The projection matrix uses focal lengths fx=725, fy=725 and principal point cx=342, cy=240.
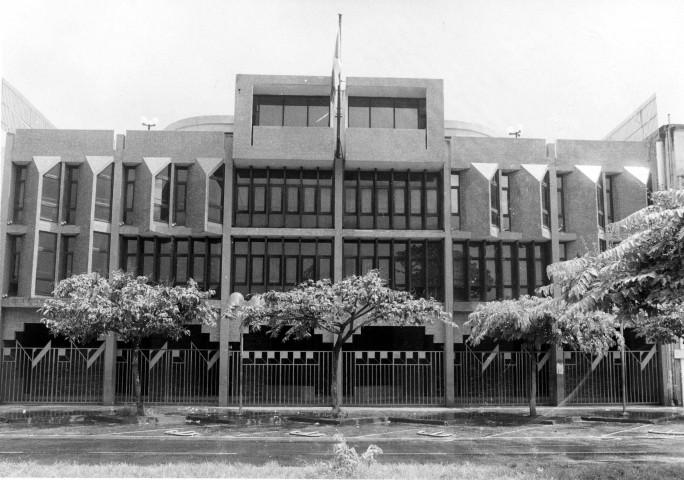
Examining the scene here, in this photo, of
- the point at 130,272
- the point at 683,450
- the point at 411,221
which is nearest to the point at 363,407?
the point at 411,221

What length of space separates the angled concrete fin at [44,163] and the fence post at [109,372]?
7.38 metres

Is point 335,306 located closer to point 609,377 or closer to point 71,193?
point 71,193

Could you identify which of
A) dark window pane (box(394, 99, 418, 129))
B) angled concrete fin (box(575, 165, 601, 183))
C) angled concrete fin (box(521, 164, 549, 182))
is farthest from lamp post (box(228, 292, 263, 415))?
angled concrete fin (box(575, 165, 601, 183))

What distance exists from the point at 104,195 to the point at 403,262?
1310cm

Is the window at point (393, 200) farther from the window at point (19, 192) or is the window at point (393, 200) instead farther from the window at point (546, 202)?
the window at point (19, 192)

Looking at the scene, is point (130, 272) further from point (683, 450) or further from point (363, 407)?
point (683, 450)

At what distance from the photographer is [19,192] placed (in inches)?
1200

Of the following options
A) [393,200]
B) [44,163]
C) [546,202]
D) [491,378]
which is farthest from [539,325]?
[44,163]

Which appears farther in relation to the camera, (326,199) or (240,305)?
(326,199)

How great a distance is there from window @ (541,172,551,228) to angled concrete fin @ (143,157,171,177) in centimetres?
1645

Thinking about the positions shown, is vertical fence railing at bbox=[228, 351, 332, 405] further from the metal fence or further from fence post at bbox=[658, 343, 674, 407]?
fence post at bbox=[658, 343, 674, 407]

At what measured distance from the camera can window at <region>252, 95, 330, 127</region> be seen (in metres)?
31.7

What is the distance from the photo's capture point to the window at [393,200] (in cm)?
3162

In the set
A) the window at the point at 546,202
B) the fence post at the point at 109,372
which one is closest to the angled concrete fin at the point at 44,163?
the fence post at the point at 109,372
